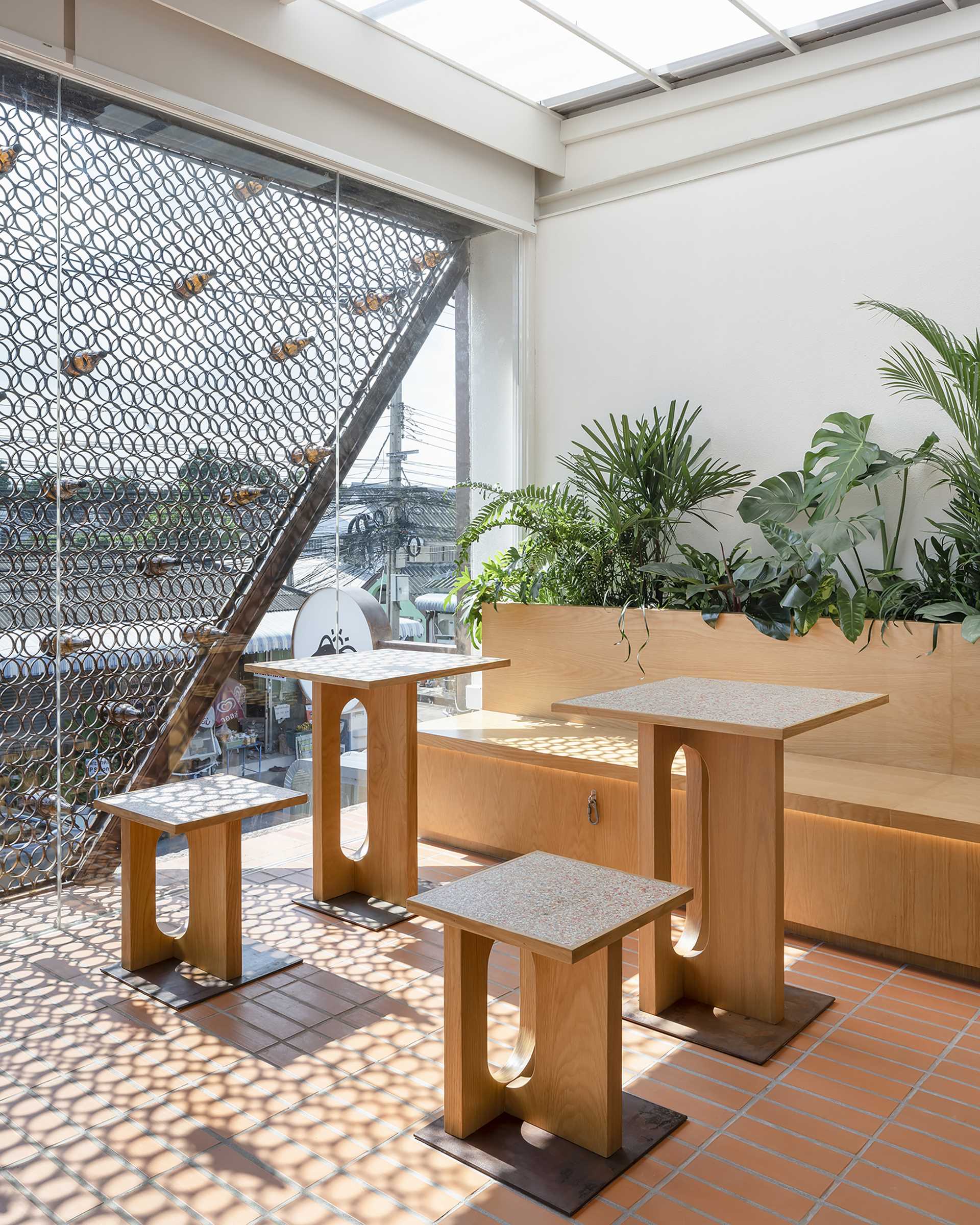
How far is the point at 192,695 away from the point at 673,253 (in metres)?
3.25

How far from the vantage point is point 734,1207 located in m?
2.09

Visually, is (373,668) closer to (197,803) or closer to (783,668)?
(197,803)

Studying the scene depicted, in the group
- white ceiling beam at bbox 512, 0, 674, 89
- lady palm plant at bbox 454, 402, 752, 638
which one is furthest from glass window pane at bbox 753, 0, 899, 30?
lady palm plant at bbox 454, 402, 752, 638

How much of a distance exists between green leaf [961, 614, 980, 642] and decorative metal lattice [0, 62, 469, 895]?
2795 mm

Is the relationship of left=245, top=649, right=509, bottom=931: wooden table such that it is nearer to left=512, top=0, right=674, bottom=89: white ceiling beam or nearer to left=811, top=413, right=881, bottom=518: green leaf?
left=811, top=413, right=881, bottom=518: green leaf

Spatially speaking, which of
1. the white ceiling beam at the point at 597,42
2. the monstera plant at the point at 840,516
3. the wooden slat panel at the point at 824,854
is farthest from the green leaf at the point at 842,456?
the white ceiling beam at the point at 597,42

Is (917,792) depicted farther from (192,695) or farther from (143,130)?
(143,130)

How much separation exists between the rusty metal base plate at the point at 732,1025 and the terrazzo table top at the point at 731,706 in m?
0.82

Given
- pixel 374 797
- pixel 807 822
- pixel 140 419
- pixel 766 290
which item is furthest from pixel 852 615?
pixel 140 419

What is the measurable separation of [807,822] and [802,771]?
13.4 inches

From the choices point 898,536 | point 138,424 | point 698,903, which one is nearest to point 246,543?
point 138,424

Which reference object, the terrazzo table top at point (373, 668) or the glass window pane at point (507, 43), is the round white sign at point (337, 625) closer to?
the terrazzo table top at point (373, 668)

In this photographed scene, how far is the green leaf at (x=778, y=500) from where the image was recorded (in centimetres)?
438

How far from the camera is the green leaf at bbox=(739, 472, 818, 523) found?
4.38m
